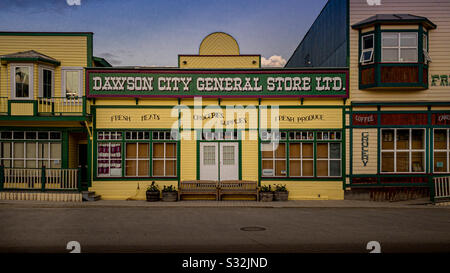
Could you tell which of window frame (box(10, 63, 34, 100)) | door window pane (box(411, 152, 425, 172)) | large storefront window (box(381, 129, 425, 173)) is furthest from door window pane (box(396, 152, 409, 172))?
window frame (box(10, 63, 34, 100))

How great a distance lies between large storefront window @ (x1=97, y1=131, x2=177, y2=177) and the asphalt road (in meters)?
2.85

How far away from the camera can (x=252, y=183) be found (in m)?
17.5

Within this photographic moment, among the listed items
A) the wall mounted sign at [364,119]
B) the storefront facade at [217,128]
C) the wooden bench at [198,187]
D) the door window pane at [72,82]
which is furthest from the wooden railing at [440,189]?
the door window pane at [72,82]

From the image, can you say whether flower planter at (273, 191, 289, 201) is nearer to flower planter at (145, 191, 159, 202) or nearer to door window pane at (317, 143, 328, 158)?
door window pane at (317, 143, 328, 158)

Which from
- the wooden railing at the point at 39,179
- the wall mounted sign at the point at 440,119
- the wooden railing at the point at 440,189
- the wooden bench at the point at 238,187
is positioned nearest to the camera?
the wooden railing at the point at 440,189

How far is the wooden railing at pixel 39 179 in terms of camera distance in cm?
1706

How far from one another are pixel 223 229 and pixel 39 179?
1118cm

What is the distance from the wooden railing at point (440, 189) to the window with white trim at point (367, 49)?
6114 mm

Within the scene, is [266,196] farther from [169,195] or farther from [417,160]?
[417,160]

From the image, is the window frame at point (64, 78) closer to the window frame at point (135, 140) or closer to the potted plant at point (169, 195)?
the window frame at point (135, 140)

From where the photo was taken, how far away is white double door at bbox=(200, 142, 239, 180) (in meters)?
17.9

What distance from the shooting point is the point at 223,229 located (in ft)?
37.0

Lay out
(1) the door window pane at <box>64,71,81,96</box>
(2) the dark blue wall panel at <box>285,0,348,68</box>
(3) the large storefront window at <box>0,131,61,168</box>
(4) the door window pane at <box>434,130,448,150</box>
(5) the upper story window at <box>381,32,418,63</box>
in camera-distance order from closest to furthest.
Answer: (5) the upper story window at <box>381,32,418,63</box>
(4) the door window pane at <box>434,130,448,150</box>
(3) the large storefront window at <box>0,131,61,168</box>
(2) the dark blue wall panel at <box>285,0,348,68</box>
(1) the door window pane at <box>64,71,81,96</box>
